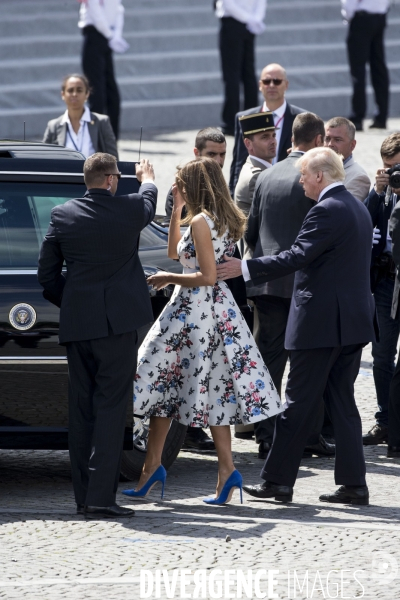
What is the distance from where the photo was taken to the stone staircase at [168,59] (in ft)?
52.4

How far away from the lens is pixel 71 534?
5.53 meters

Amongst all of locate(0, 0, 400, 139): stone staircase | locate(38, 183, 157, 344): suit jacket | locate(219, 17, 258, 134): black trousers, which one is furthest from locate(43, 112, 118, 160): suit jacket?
locate(0, 0, 400, 139): stone staircase

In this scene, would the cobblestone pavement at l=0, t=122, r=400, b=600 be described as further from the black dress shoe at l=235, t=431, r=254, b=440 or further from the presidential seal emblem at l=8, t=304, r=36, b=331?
the presidential seal emblem at l=8, t=304, r=36, b=331

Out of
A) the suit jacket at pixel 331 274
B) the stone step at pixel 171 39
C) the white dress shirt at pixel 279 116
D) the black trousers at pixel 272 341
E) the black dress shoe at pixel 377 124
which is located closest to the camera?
the suit jacket at pixel 331 274

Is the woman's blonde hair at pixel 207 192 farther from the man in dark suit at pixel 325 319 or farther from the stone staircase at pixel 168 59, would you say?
the stone staircase at pixel 168 59

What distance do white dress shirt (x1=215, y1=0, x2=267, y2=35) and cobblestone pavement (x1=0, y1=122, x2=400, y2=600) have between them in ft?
28.7

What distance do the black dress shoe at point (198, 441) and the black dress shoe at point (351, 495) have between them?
1380mm

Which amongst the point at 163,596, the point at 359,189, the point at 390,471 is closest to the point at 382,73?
the point at 359,189

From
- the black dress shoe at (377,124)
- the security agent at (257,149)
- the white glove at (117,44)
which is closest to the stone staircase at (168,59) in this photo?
the black dress shoe at (377,124)

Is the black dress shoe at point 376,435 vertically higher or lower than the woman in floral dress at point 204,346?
lower

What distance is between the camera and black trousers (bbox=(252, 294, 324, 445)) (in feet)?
23.0

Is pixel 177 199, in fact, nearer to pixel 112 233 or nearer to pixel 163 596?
pixel 112 233

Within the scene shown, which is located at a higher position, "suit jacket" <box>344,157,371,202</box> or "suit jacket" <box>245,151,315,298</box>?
"suit jacket" <box>344,157,371,202</box>

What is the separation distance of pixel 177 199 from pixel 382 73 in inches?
389
